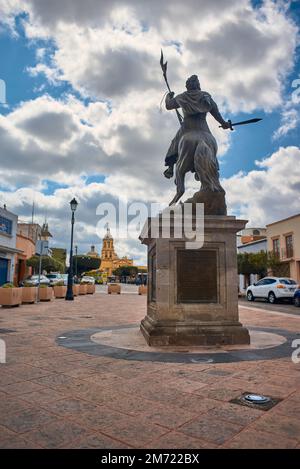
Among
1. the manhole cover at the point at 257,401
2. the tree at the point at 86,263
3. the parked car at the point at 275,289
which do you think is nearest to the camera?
the manhole cover at the point at 257,401

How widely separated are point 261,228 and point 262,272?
74.8ft

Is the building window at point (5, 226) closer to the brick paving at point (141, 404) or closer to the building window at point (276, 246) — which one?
the building window at point (276, 246)

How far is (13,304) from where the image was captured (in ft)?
47.1

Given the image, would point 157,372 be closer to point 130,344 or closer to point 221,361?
point 221,361

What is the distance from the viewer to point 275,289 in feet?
68.0

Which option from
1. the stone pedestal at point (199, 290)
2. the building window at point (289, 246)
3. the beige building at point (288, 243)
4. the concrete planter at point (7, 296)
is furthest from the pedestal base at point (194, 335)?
the building window at point (289, 246)

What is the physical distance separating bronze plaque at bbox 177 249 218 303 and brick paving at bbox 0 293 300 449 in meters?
1.62

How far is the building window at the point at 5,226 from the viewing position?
94.1 feet

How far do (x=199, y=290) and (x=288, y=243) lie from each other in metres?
28.8

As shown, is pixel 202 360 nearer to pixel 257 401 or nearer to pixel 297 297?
pixel 257 401

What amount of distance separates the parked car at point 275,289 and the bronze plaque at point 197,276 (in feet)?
51.3

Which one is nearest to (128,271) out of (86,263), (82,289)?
(86,263)

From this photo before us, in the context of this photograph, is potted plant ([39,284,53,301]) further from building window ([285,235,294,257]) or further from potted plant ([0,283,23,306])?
building window ([285,235,294,257])
